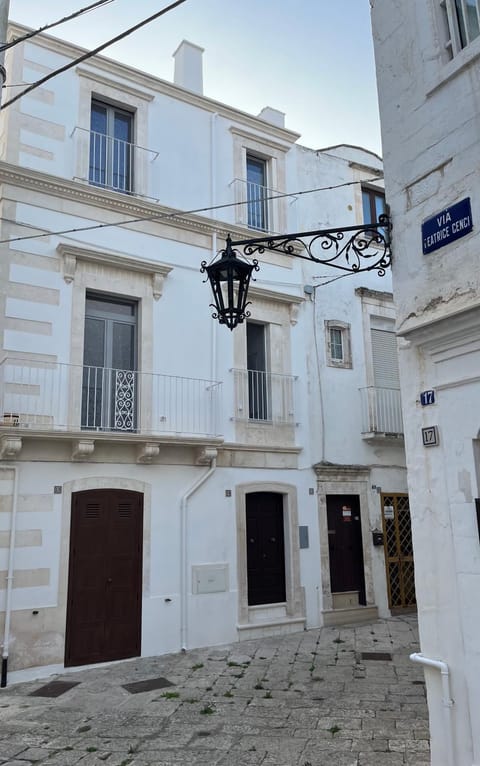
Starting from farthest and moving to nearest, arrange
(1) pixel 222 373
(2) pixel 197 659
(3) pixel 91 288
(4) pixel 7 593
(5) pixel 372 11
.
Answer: (1) pixel 222 373 → (3) pixel 91 288 → (2) pixel 197 659 → (4) pixel 7 593 → (5) pixel 372 11

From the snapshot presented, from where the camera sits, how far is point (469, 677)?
12.4 ft

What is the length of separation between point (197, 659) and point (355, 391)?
605 cm

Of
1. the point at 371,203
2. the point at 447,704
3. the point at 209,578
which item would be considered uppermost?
the point at 371,203

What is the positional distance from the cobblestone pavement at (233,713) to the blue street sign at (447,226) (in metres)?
4.03

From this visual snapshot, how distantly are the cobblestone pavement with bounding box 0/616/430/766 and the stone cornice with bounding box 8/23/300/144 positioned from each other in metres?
9.45

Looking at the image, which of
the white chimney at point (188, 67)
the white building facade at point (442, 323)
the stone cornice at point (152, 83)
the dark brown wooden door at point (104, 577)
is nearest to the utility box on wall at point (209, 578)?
the dark brown wooden door at point (104, 577)

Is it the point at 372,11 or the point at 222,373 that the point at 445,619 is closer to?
the point at 372,11

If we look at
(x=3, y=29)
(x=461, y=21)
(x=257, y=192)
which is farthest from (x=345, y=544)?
(x=3, y=29)

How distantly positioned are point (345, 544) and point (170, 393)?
4.74m

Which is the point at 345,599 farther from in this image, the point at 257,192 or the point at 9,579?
the point at 257,192

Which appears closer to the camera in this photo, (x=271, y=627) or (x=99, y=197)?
(x=99, y=197)

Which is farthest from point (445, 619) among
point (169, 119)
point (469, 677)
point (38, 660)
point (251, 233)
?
point (169, 119)

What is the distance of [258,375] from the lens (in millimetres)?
11133

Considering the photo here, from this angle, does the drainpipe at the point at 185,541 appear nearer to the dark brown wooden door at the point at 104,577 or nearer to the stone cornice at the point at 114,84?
the dark brown wooden door at the point at 104,577
